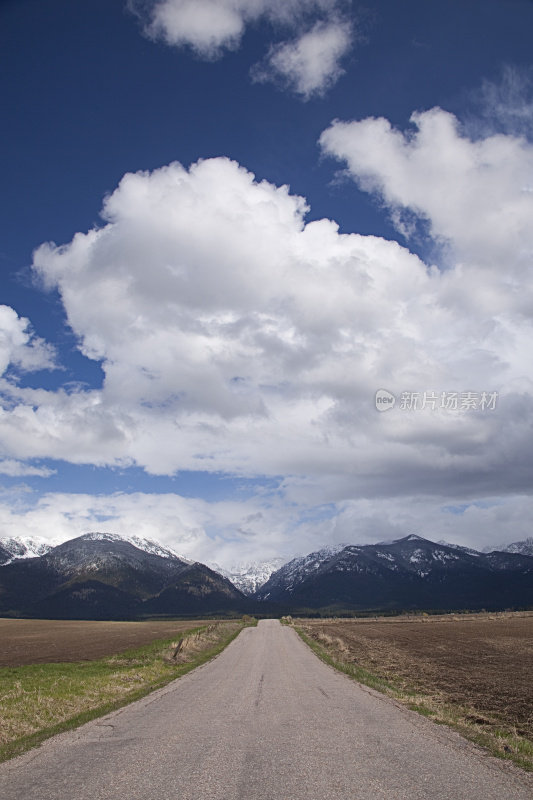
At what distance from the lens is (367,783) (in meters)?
9.34

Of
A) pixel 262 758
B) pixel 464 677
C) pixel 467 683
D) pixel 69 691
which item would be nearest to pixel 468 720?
pixel 262 758

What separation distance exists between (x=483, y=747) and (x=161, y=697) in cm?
1390

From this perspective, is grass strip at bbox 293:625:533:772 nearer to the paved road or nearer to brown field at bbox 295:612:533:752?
Result: brown field at bbox 295:612:533:752

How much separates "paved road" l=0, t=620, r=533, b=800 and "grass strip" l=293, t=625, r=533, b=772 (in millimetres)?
580

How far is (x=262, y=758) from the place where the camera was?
437 inches

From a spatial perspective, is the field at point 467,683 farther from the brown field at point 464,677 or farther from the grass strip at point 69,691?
the grass strip at point 69,691

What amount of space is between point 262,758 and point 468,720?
8953 millimetres

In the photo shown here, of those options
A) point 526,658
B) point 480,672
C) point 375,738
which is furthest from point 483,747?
point 526,658

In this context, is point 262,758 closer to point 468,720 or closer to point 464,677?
point 468,720

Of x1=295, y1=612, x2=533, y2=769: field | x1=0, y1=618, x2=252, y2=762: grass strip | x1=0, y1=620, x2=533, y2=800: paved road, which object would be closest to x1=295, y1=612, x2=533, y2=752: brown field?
x1=295, y1=612, x2=533, y2=769: field

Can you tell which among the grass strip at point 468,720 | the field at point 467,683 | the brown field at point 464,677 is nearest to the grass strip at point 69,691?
the grass strip at point 468,720

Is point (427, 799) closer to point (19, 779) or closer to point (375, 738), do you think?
point (375, 738)

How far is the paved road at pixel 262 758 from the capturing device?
9047 millimetres

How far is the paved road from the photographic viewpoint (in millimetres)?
9047
